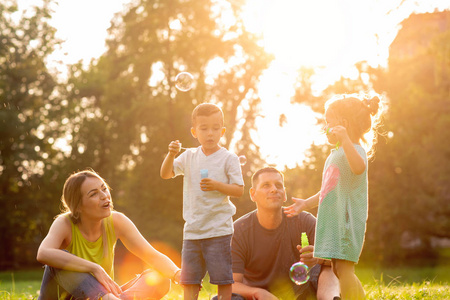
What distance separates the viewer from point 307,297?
17.0 feet

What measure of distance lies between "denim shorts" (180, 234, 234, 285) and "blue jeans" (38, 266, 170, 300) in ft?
0.79

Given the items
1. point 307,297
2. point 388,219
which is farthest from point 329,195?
point 388,219

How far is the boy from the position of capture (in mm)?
4336

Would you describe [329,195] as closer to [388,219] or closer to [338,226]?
[338,226]

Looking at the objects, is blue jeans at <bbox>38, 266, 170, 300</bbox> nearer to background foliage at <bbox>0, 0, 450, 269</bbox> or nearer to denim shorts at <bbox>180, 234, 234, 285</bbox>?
denim shorts at <bbox>180, 234, 234, 285</bbox>

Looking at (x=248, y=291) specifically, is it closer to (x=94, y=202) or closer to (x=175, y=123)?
(x=94, y=202)

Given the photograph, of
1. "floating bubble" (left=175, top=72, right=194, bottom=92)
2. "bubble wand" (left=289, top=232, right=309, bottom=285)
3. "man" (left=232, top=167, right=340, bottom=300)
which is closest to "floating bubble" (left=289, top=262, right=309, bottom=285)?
"bubble wand" (left=289, top=232, right=309, bottom=285)

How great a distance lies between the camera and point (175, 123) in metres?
23.8

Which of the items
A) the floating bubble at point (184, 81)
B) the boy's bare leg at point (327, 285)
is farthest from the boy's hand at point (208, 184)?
the floating bubble at point (184, 81)

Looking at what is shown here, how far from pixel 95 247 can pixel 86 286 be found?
49 centimetres

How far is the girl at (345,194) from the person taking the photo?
407 cm

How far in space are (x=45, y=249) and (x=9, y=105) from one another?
2336 cm

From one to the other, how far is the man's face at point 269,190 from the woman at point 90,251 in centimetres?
111

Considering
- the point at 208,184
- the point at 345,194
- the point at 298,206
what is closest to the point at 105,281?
the point at 208,184
